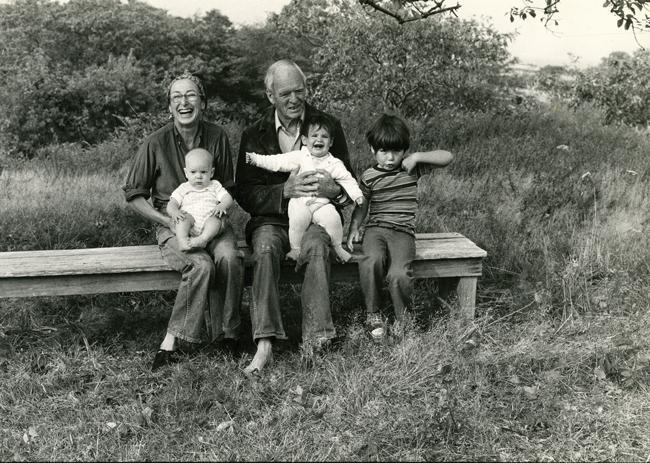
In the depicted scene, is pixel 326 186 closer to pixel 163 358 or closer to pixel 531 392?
pixel 163 358

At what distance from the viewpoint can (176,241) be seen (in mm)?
4062

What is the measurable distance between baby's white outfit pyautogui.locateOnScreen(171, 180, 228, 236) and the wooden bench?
32cm

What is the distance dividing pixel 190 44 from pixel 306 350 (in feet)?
34.5

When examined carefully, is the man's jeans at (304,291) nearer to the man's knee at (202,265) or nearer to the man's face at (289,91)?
the man's knee at (202,265)

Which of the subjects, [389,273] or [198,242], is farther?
[389,273]

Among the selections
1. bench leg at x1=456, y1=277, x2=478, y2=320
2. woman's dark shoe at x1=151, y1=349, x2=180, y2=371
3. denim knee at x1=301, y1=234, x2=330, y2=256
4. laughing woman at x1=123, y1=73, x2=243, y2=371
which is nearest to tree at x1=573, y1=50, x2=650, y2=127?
bench leg at x1=456, y1=277, x2=478, y2=320

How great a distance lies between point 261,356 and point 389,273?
2.92 feet

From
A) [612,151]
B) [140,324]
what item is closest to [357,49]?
[612,151]

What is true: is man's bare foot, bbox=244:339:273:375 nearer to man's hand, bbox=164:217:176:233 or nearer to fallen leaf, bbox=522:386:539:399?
man's hand, bbox=164:217:176:233

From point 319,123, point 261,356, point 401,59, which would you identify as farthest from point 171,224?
point 401,59

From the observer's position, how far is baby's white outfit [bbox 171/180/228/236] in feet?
13.4

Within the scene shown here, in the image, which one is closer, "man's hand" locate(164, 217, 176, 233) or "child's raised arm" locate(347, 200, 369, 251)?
"man's hand" locate(164, 217, 176, 233)

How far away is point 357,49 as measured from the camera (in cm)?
944

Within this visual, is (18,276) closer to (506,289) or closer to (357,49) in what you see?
(506,289)
